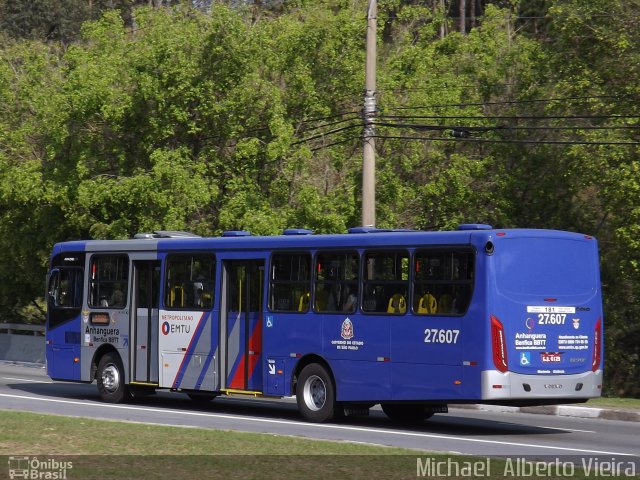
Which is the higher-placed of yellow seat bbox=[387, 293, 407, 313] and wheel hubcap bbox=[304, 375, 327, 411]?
yellow seat bbox=[387, 293, 407, 313]

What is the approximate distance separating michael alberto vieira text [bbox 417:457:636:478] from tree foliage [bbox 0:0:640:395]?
565 inches

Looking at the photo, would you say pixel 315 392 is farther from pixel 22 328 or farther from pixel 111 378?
pixel 22 328

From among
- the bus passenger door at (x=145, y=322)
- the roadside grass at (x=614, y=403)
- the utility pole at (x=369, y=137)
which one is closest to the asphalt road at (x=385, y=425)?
the bus passenger door at (x=145, y=322)

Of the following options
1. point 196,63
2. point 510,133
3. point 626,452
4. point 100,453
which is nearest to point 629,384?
point 510,133

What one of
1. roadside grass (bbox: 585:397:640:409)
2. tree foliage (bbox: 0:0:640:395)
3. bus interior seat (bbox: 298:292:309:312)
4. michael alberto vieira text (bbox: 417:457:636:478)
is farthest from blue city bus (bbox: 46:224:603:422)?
tree foliage (bbox: 0:0:640:395)

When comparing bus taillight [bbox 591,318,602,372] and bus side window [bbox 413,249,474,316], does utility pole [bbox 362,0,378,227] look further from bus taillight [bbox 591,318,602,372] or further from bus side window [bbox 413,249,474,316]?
bus taillight [bbox 591,318,602,372]

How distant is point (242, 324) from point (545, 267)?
5.34 metres

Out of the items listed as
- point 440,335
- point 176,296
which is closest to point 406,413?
point 440,335

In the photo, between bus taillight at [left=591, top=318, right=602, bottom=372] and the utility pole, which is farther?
the utility pole

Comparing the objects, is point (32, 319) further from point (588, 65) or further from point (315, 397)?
point (315, 397)

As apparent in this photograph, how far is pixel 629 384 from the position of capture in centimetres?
3234

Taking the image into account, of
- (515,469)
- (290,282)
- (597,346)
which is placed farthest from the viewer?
(290,282)

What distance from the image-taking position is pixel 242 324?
19.0 metres

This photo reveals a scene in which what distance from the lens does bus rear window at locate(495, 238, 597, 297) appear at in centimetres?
1581
